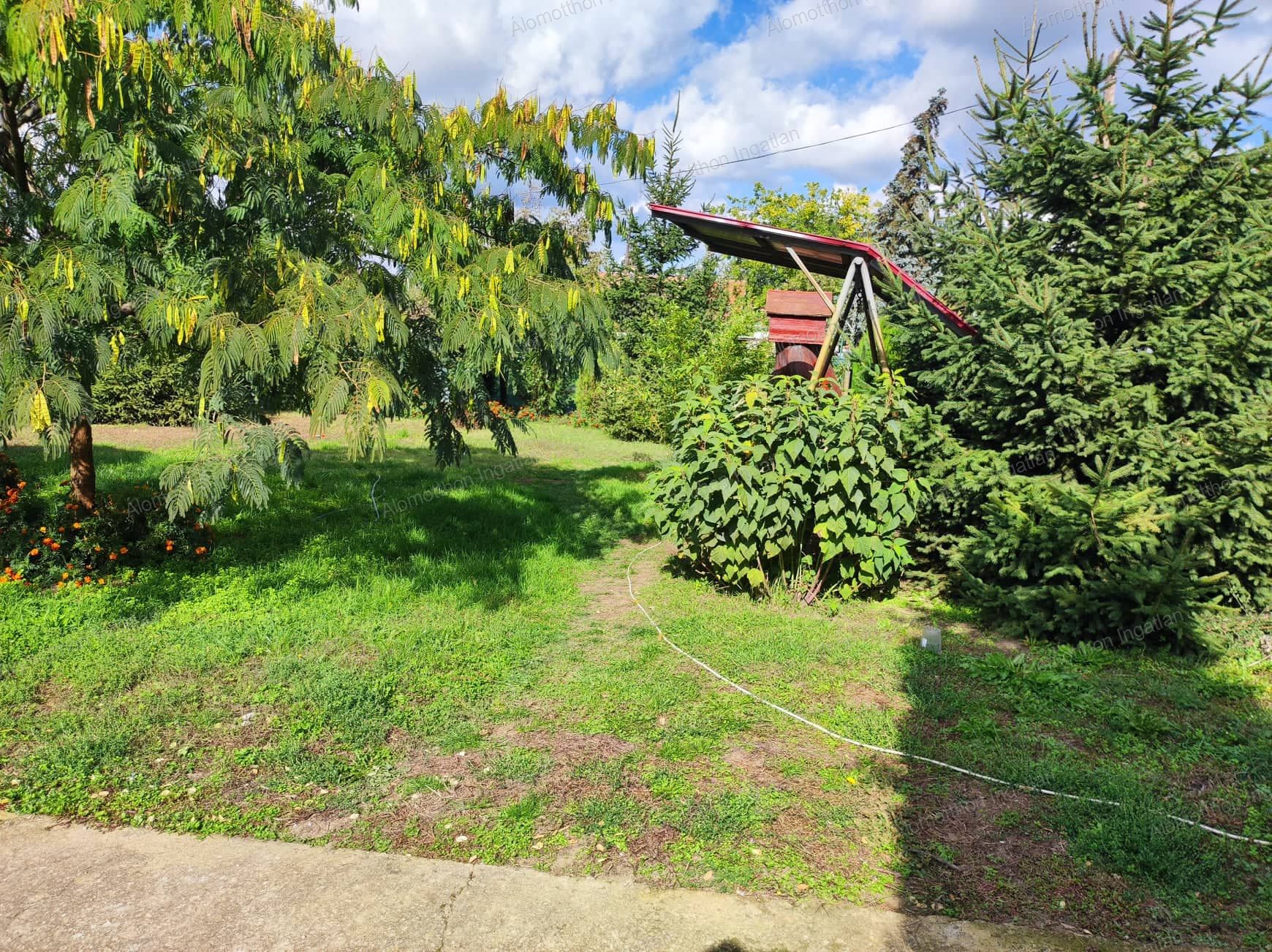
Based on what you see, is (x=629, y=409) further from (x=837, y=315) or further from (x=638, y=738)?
(x=638, y=738)

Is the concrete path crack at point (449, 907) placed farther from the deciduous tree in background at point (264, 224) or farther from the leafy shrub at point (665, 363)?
the leafy shrub at point (665, 363)

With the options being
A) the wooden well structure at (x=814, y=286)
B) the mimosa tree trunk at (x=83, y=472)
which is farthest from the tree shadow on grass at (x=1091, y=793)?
the mimosa tree trunk at (x=83, y=472)

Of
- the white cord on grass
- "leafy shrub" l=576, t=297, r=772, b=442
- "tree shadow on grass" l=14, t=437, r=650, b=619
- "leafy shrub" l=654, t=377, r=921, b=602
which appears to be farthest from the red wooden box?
the white cord on grass

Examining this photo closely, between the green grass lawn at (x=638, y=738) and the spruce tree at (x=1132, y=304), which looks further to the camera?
the spruce tree at (x=1132, y=304)

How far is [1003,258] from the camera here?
5.82 metres

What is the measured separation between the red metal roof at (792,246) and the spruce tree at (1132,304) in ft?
0.70

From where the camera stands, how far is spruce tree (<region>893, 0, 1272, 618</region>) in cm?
513

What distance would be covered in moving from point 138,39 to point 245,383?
182cm

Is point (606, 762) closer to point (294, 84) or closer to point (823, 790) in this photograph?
point (823, 790)

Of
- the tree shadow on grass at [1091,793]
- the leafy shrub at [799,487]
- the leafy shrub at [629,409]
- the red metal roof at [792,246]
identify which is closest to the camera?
the tree shadow on grass at [1091,793]

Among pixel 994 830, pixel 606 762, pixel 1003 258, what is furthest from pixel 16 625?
pixel 1003 258

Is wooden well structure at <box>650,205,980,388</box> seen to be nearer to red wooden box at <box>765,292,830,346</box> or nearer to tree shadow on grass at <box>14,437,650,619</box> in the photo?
red wooden box at <box>765,292,830,346</box>

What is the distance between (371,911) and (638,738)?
1576mm

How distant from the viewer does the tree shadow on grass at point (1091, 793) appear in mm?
2785
